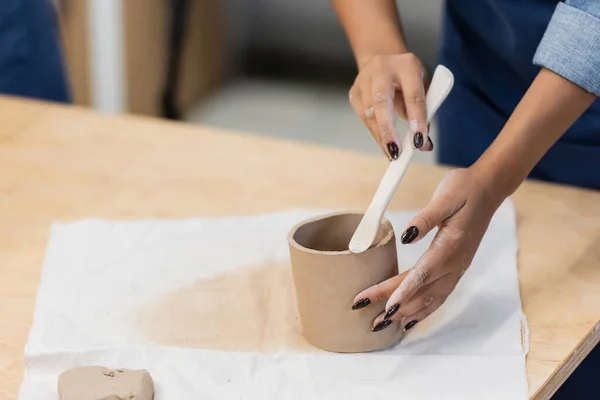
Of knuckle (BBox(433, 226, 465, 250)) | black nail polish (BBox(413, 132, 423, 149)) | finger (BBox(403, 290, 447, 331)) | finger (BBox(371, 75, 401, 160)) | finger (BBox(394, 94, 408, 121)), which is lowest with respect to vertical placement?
finger (BBox(403, 290, 447, 331))

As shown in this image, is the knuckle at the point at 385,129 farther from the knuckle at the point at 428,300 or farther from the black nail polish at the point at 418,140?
the knuckle at the point at 428,300

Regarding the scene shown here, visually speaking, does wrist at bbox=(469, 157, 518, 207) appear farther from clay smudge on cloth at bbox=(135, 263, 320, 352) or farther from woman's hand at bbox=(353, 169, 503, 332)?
clay smudge on cloth at bbox=(135, 263, 320, 352)

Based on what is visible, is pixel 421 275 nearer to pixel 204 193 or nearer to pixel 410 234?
pixel 410 234

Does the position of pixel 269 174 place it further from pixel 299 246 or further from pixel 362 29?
pixel 299 246

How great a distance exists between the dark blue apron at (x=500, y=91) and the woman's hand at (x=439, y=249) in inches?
12.1

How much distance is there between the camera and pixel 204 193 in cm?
99

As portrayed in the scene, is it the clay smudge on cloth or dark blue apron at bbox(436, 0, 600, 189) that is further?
dark blue apron at bbox(436, 0, 600, 189)

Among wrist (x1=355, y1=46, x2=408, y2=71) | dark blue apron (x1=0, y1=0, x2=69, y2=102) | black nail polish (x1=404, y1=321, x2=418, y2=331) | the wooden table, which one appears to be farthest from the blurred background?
black nail polish (x1=404, y1=321, x2=418, y2=331)

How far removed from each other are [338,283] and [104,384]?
21 cm

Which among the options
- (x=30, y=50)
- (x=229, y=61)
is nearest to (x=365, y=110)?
(x=30, y=50)

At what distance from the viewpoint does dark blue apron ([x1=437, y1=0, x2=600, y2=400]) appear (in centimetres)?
97

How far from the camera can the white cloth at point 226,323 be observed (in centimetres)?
68

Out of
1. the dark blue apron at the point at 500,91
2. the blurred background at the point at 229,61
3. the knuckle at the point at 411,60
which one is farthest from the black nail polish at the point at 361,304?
the blurred background at the point at 229,61

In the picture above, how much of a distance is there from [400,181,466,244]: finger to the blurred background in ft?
5.40
